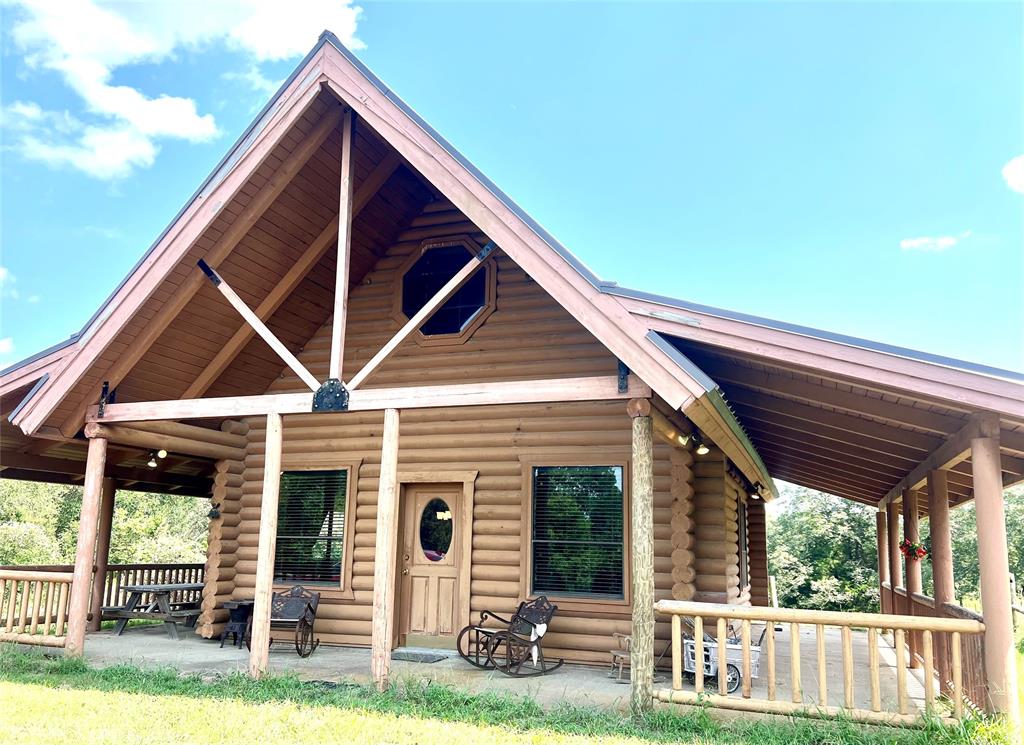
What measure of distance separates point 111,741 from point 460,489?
200 inches

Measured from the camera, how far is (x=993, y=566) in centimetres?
588

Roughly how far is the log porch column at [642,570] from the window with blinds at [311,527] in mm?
5136

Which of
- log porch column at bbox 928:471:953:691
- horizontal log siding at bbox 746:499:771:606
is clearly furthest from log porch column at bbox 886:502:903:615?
log porch column at bbox 928:471:953:691

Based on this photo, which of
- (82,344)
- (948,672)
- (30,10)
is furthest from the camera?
(30,10)

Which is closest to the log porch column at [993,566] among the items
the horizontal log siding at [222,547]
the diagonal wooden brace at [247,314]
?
the diagonal wooden brace at [247,314]

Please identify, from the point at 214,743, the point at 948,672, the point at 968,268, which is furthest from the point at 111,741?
the point at 968,268

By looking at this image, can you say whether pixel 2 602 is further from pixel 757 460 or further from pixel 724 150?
pixel 724 150

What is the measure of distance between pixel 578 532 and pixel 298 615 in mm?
3393

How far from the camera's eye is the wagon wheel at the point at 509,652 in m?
8.54

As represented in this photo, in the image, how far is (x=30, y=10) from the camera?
3341 centimetres

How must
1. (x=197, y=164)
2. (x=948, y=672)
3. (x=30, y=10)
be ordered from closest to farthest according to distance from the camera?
(x=948, y=672)
(x=30, y=10)
(x=197, y=164)

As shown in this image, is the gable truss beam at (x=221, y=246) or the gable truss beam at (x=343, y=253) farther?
the gable truss beam at (x=221, y=246)

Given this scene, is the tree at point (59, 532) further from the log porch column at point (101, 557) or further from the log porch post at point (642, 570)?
the log porch post at point (642, 570)

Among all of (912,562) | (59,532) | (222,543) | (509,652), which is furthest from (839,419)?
(59,532)
